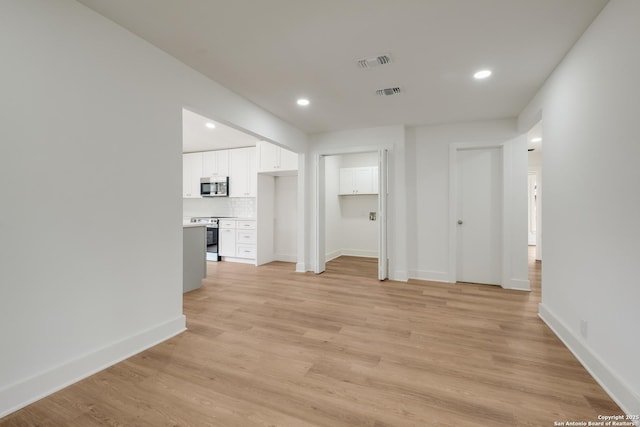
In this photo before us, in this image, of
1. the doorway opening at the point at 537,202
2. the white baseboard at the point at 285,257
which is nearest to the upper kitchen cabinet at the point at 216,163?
the white baseboard at the point at 285,257

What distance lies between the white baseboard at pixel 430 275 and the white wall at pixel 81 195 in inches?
144

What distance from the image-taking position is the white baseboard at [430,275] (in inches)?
183

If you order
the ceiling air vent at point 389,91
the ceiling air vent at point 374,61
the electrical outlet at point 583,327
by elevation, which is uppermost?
the ceiling air vent at point 389,91

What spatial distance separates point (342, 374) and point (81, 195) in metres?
2.22

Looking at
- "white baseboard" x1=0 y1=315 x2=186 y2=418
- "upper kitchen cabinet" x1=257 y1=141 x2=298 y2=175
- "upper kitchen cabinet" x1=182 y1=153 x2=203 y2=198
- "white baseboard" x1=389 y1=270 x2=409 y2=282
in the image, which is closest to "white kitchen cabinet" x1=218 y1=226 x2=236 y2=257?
"upper kitchen cabinet" x1=182 y1=153 x2=203 y2=198

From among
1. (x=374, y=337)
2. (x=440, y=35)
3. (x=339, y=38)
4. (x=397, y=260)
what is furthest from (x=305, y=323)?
(x=440, y=35)

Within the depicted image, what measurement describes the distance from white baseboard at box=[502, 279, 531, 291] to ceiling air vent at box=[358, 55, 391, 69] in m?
3.71

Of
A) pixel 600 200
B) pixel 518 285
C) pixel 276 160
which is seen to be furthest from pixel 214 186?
pixel 600 200

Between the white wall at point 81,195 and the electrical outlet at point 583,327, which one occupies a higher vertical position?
the white wall at point 81,195

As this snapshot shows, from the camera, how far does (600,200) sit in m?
1.97

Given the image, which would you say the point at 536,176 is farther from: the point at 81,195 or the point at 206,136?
the point at 81,195

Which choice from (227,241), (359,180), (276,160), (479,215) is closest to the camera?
(479,215)

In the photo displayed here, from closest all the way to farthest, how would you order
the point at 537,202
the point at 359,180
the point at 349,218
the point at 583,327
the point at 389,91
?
the point at 583,327
the point at 389,91
the point at 359,180
the point at 349,218
the point at 537,202

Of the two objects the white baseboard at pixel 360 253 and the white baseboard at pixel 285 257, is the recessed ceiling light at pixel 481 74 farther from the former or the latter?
the white baseboard at pixel 285 257
